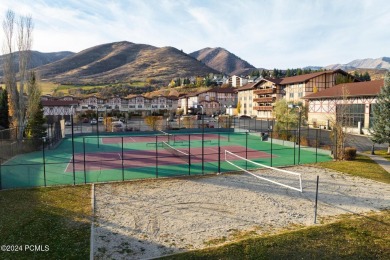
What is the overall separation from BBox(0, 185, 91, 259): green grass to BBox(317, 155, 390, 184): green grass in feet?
60.1

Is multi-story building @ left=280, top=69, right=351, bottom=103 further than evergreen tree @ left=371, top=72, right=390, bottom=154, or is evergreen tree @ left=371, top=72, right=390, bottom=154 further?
multi-story building @ left=280, top=69, right=351, bottom=103

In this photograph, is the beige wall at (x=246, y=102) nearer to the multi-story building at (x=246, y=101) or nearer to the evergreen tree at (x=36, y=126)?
the multi-story building at (x=246, y=101)

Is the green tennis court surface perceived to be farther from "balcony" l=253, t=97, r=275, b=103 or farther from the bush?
"balcony" l=253, t=97, r=275, b=103

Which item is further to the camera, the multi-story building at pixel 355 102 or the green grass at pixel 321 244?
the multi-story building at pixel 355 102

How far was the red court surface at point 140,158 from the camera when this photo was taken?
25594 mm

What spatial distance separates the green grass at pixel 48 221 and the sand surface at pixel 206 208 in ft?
2.11

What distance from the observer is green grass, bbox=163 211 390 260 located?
9.52 m

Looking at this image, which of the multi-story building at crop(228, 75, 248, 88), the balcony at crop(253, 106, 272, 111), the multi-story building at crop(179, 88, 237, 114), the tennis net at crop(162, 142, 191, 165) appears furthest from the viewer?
the multi-story building at crop(228, 75, 248, 88)

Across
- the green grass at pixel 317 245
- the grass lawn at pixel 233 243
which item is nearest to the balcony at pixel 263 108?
the grass lawn at pixel 233 243

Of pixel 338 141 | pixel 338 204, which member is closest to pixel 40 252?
pixel 338 204

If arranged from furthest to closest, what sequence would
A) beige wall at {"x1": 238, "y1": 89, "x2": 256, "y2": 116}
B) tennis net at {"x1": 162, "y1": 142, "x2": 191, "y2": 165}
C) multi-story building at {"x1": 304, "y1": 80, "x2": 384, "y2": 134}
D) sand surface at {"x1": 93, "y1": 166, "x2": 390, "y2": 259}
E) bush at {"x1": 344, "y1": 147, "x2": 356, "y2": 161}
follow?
beige wall at {"x1": 238, "y1": 89, "x2": 256, "y2": 116}
multi-story building at {"x1": 304, "y1": 80, "x2": 384, "y2": 134}
tennis net at {"x1": 162, "y1": 142, "x2": 191, "y2": 165}
bush at {"x1": 344, "y1": 147, "x2": 356, "y2": 161}
sand surface at {"x1": 93, "y1": 166, "x2": 390, "y2": 259}

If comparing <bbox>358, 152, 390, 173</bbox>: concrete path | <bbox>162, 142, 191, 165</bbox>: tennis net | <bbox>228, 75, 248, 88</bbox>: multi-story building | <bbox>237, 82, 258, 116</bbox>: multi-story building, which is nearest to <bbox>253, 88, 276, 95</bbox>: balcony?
<bbox>237, 82, 258, 116</bbox>: multi-story building

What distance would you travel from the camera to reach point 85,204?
15.0 m

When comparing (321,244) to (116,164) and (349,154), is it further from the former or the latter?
(116,164)
